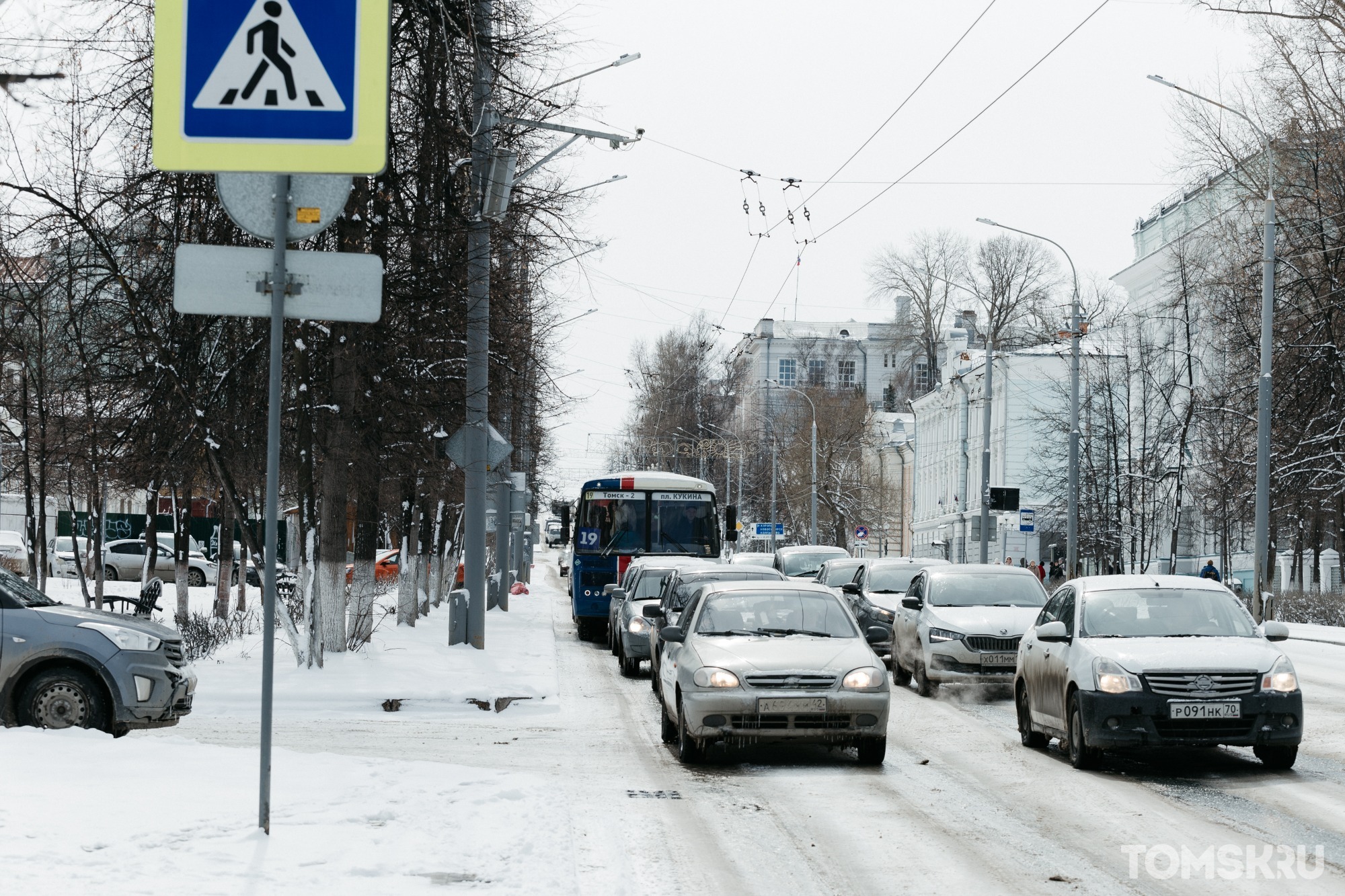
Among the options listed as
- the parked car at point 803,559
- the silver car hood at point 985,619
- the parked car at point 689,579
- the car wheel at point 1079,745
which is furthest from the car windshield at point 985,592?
the parked car at point 803,559

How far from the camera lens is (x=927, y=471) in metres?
91.8

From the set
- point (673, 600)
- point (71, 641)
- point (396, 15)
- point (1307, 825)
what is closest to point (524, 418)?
point (673, 600)

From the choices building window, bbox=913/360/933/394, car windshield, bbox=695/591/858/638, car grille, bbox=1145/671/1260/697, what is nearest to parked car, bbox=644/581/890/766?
car windshield, bbox=695/591/858/638

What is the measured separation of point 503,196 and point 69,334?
5650mm

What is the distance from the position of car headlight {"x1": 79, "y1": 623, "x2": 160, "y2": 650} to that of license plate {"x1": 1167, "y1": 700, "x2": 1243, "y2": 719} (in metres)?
7.55

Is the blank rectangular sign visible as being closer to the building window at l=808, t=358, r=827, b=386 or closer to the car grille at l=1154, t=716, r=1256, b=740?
the car grille at l=1154, t=716, r=1256, b=740

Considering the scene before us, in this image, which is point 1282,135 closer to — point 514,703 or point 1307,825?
point 514,703

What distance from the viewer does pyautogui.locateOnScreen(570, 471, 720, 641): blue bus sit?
29.2 metres

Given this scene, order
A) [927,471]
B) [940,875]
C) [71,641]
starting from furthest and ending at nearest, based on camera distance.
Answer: [927,471], [71,641], [940,875]

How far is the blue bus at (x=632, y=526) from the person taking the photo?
29.2 m

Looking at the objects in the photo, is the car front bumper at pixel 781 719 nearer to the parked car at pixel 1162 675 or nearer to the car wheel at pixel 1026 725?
the parked car at pixel 1162 675

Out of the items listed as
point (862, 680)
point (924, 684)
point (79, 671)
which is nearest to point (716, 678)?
point (862, 680)

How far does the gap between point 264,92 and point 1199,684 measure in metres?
7.81

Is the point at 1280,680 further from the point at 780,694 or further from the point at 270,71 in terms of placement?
the point at 270,71
